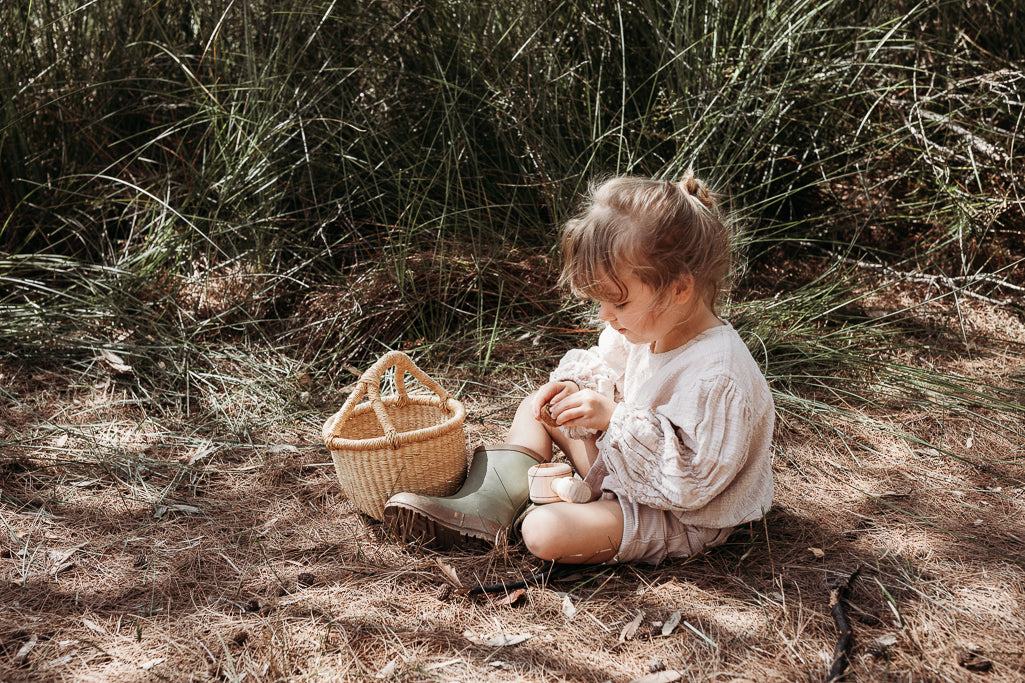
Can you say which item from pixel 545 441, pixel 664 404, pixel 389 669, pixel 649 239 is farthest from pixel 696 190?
pixel 389 669

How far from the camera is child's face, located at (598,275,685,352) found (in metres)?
1.80

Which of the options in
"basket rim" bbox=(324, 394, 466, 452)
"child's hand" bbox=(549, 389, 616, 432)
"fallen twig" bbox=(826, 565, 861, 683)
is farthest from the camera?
"basket rim" bbox=(324, 394, 466, 452)

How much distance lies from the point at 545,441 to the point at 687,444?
56 cm

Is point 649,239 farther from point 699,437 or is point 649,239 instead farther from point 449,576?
point 449,576

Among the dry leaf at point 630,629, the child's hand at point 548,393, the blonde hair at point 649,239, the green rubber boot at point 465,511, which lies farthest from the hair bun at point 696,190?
the dry leaf at point 630,629

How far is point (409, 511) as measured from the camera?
192 cm

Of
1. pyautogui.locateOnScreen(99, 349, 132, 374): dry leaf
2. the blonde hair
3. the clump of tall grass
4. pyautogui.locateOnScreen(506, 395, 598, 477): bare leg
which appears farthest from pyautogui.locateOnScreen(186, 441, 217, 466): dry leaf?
the blonde hair

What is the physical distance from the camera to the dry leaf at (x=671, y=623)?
1661mm

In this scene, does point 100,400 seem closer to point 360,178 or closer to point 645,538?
point 360,178

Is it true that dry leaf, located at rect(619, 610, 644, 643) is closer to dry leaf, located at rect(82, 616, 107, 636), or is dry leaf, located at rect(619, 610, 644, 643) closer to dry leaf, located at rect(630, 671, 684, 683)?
dry leaf, located at rect(630, 671, 684, 683)

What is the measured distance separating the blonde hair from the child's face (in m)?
0.01

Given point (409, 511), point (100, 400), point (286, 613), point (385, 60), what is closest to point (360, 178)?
point (385, 60)

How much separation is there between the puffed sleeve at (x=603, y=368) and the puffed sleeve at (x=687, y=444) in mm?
363

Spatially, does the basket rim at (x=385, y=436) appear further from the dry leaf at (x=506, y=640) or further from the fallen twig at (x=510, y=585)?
the dry leaf at (x=506, y=640)
